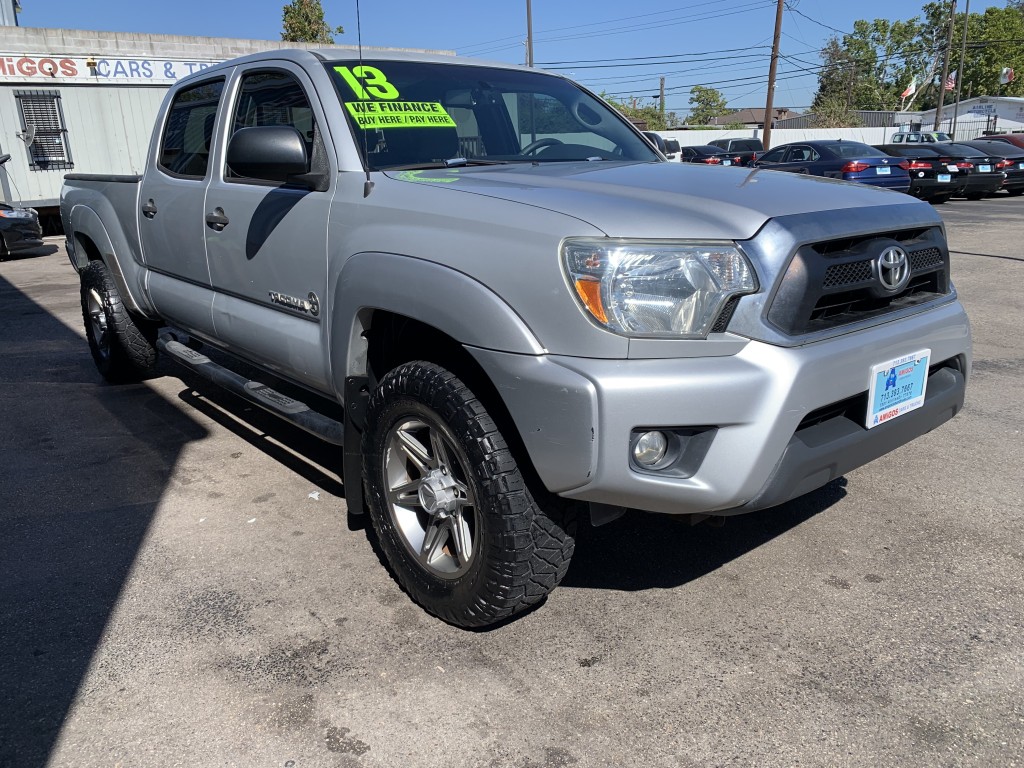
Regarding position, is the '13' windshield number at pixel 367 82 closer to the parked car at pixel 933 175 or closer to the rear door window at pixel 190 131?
the rear door window at pixel 190 131

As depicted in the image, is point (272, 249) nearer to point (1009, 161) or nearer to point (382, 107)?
point (382, 107)

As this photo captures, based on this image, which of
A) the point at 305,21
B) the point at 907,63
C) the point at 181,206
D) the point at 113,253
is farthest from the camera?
the point at 907,63

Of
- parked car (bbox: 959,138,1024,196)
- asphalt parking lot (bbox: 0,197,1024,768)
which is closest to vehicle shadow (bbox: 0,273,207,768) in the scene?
asphalt parking lot (bbox: 0,197,1024,768)

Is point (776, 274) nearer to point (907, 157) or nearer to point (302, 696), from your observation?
point (302, 696)

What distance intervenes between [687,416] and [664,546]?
1290 mm

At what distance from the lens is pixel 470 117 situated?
3.49m

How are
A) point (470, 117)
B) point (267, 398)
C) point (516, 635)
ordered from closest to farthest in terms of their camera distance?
point (516, 635) → point (470, 117) → point (267, 398)

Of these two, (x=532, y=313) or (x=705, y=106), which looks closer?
(x=532, y=313)

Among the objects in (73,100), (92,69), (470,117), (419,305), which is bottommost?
(419,305)

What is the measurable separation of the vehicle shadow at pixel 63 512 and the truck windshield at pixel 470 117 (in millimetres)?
1904

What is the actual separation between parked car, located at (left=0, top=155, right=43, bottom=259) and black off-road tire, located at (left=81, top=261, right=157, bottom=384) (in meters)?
8.15

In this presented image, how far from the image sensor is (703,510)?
89.1 inches

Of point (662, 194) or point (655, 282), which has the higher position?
point (662, 194)

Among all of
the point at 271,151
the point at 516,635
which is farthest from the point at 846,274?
the point at 271,151
